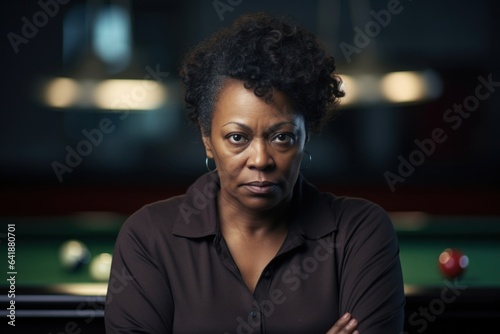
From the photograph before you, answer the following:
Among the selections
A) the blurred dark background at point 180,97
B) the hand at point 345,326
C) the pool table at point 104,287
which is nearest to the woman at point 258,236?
the hand at point 345,326

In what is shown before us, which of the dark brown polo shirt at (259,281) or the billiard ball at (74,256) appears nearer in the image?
the dark brown polo shirt at (259,281)

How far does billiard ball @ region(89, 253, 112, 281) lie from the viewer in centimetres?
309

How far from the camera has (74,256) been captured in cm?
325

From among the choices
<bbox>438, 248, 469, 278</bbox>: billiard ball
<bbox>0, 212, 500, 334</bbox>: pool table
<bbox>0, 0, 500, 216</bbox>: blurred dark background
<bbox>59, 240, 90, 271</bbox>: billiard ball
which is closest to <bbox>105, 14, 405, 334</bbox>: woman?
<bbox>0, 212, 500, 334</bbox>: pool table

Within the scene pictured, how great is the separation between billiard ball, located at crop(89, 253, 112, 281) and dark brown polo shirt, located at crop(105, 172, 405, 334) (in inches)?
31.0

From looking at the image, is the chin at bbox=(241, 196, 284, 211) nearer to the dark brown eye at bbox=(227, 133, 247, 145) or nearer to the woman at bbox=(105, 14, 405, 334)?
the woman at bbox=(105, 14, 405, 334)

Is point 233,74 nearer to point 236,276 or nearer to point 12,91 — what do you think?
point 236,276

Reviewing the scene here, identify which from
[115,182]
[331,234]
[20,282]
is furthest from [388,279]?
[115,182]

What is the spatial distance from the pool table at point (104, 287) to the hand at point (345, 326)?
73cm

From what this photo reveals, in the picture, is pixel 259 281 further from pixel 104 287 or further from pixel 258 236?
pixel 104 287

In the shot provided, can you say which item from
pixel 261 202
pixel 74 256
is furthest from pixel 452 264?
pixel 74 256

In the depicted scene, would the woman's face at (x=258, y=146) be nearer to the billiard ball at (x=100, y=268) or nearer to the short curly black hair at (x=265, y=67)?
the short curly black hair at (x=265, y=67)

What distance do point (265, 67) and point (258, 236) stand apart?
0.45 m

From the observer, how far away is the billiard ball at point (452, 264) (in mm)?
3027
